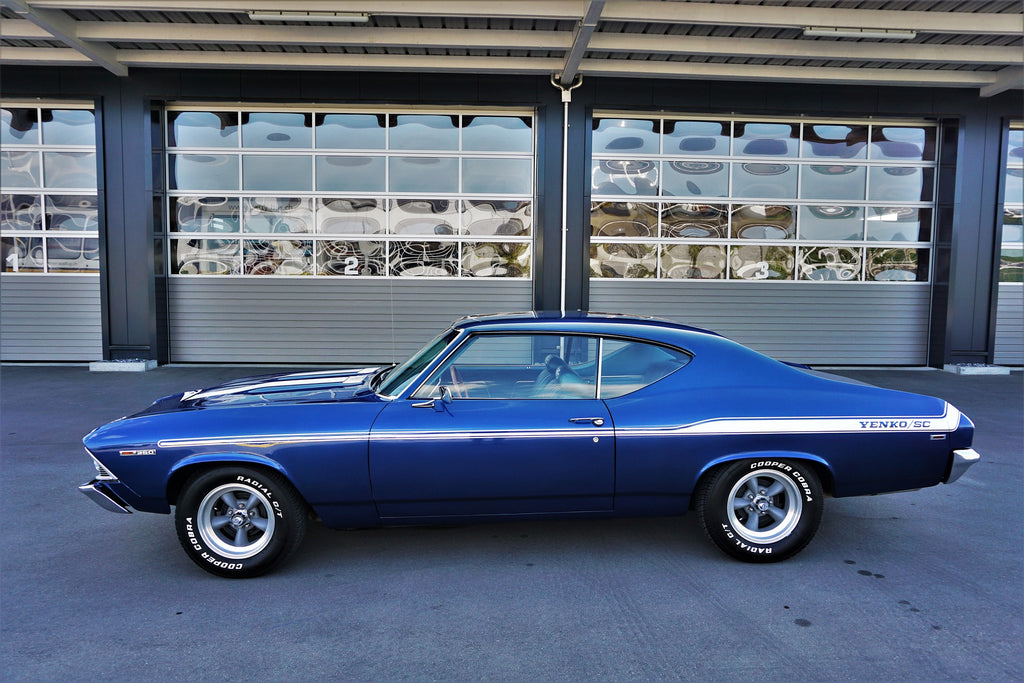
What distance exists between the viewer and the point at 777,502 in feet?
12.1

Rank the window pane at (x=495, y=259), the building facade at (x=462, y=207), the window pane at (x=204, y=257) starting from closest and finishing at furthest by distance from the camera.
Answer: the building facade at (x=462, y=207)
the window pane at (x=204, y=257)
the window pane at (x=495, y=259)

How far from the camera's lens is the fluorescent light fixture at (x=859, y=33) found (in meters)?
8.78

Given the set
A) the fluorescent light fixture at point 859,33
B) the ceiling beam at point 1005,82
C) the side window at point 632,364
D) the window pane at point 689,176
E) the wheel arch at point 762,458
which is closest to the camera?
the wheel arch at point 762,458

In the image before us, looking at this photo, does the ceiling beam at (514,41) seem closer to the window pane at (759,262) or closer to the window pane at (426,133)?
the window pane at (426,133)

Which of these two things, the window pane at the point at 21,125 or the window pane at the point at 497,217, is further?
the window pane at the point at 497,217

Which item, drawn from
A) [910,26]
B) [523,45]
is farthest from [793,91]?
[523,45]

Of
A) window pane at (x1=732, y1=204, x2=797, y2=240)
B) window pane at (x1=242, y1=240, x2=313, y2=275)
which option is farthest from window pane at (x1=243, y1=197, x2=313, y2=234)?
window pane at (x1=732, y1=204, x2=797, y2=240)

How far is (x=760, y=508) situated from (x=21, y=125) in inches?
495

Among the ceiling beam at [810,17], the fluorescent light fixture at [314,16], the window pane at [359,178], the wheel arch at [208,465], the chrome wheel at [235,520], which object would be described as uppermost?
the ceiling beam at [810,17]

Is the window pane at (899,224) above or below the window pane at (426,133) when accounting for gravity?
below

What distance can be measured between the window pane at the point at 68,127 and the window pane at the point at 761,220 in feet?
35.2

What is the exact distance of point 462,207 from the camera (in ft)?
35.6

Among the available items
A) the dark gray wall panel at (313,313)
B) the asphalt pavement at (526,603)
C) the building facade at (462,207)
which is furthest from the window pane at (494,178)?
the asphalt pavement at (526,603)

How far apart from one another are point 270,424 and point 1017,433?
24.5ft
